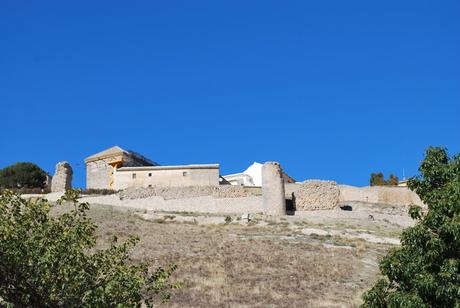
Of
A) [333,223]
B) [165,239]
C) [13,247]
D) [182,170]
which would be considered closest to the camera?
[13,247]

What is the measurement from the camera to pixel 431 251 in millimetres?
13453

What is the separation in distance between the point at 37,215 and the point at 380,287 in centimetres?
753

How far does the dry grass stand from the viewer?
24234 millimetres

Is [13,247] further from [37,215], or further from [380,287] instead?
[380,287]

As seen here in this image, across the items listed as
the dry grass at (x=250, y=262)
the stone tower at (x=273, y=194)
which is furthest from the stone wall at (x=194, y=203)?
the dry grass at (x=250, y=262)

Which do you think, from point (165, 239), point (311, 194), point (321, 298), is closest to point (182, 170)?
point (311, 194)

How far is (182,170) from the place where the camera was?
A: 5297 centimetres

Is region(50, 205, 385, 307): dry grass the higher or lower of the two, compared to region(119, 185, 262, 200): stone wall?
lower

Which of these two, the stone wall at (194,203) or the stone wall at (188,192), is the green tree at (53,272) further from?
the stone wall at (188,192)

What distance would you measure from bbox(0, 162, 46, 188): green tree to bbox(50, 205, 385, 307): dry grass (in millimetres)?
22295

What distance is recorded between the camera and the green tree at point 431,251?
13112 millimetres

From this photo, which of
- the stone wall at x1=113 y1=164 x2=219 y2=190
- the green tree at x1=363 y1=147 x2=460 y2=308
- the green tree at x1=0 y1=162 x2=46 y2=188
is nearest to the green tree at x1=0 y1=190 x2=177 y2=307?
the green tree at x1=363 y1=147 x2=460 y2=308

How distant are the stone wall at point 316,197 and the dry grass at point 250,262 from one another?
6.22m

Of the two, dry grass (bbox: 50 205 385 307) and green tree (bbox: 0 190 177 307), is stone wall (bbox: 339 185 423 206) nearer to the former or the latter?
dry grass (bbox: 50 205 385 307)
